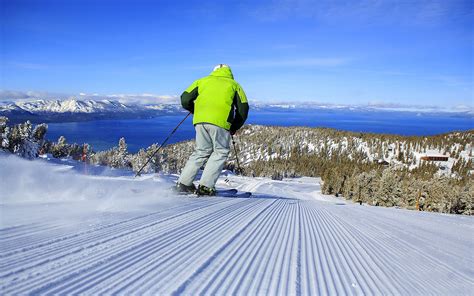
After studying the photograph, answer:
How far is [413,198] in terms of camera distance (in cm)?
4444

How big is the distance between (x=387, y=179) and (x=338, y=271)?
53144 mm

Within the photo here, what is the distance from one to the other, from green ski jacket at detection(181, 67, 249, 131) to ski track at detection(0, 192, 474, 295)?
256 cm

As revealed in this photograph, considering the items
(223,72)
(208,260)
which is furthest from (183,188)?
(208,260)

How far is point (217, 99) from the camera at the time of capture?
596 cm

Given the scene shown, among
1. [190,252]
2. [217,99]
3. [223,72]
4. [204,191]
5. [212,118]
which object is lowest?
[204,191]

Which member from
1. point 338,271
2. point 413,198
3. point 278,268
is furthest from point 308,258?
point 413,198

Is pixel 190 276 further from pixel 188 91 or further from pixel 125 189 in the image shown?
pixel 188 91

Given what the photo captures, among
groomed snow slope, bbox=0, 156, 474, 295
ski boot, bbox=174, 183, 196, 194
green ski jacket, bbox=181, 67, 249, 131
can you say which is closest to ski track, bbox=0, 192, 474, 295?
groomed snow slope, bbox=0, 156, 474, 295

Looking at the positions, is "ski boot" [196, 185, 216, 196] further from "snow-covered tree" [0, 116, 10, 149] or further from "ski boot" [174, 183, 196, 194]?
"snow-covered tree" [0, 116, 10, 149]

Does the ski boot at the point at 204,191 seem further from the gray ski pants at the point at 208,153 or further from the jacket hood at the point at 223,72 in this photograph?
the jacket hood at the point at 223,72

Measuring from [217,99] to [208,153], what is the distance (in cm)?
102

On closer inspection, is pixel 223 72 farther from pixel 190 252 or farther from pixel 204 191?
pixel 190 252

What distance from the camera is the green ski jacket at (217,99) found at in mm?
5969

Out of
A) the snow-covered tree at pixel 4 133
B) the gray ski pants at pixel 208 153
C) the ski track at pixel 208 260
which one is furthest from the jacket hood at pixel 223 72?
the snow-covered tree at pixel 4 133
